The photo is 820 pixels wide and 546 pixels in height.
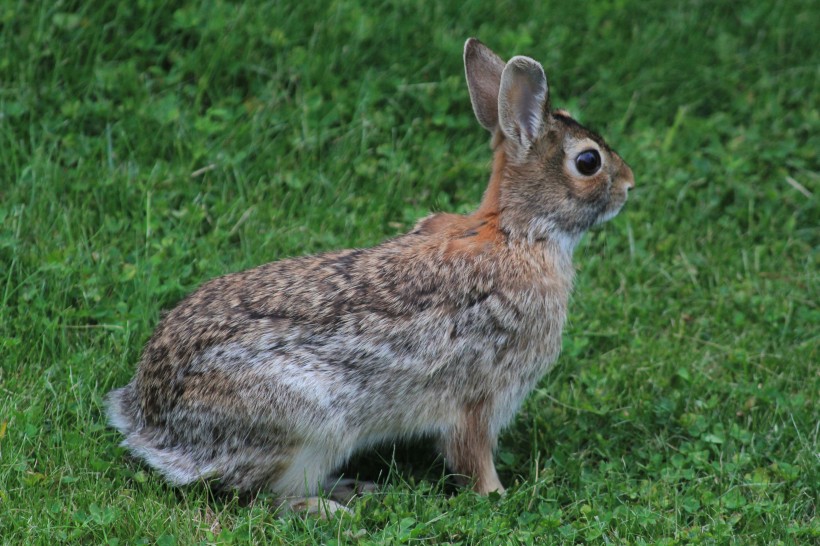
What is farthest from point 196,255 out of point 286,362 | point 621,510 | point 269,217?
point 621,510

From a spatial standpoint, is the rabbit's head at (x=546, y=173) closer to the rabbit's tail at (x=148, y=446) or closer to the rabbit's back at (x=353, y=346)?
the rabbit's back at (x=353, y=346)

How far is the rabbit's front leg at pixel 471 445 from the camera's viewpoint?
18.2 feet

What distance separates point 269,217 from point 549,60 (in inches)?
91.8

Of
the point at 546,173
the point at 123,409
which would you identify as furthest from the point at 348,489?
the point at 546,173

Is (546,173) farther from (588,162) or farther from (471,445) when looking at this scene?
(471,445)

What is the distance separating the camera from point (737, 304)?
6.82 m

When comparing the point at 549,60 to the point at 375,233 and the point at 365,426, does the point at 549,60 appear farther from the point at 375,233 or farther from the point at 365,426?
the point at 365,426

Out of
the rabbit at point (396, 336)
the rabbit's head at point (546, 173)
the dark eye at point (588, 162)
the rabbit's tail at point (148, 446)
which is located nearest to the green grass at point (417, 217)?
the rabbit's tail at point (148, 446)

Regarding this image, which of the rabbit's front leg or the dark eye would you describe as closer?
the rabbit's front leg

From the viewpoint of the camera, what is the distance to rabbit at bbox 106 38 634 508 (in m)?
5.18

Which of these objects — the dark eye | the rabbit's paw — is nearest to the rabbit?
the dark eye

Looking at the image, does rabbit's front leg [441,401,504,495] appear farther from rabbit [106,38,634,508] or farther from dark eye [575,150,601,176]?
dark eye [575,150,601,176]

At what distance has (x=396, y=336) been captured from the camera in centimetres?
536

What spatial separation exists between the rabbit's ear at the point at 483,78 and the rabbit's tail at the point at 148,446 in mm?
2068
